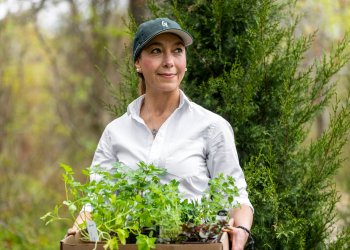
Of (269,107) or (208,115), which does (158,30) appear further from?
(269,107)

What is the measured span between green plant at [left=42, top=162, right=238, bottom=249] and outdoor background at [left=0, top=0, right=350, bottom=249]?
5068 mm

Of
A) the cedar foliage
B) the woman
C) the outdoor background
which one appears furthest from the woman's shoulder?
the outdoor background

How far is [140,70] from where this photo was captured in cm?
345

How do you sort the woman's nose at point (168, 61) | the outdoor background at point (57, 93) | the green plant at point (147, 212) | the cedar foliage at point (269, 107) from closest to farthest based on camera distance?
1. the green plant at point (147, 212)
2. the woman's nose at point (168, 61)
3. the cedar foliage at point (269, 107)
4. the outdoor background at point (57, 93)

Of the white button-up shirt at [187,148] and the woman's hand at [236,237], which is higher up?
the white button-up shirt at [187,148]

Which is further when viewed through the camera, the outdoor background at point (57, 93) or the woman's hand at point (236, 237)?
the outdoor background at point (57, 93)

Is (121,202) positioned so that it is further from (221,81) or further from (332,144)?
(332,144)

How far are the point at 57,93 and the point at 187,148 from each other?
11018 mm

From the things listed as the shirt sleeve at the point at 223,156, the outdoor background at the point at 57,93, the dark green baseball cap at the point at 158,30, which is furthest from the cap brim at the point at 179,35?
the outdoor background at the point at 57,93

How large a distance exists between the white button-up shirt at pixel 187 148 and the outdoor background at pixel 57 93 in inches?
178

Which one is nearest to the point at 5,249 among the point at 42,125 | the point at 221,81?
the point at 221,81

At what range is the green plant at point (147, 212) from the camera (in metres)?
2.49

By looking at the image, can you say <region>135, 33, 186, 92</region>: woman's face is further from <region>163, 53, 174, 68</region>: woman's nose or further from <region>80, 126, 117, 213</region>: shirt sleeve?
<region>80, 126, 117, 213</region>: shirt sleeve

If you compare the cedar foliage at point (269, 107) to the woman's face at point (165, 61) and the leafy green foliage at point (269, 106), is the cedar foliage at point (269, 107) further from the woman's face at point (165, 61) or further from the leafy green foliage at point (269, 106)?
the woman's face at point (165, 61)
